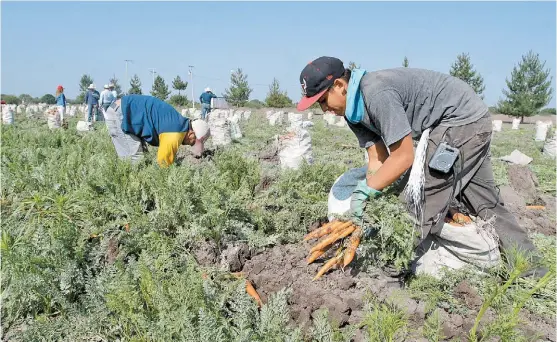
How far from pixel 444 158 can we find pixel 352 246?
69 cm

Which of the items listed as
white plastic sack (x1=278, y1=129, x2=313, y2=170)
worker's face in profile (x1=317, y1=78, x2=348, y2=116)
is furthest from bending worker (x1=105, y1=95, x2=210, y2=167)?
worker's face in profile (x1=317, y1=78, x2=348, y2=116)

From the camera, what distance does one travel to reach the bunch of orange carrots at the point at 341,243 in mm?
2428

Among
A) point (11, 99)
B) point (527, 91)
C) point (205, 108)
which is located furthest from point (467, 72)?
point (11, 99)

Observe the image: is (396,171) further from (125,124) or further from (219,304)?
(125,124)

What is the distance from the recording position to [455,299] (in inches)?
101

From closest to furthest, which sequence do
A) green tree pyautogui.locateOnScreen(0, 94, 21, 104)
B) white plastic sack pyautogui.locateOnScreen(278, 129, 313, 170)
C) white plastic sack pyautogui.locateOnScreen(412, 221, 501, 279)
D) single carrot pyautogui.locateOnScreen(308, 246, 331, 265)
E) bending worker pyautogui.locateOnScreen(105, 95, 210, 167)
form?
single carrot pyautogui.locateOnScreen(308, 246, 331, 265), white plastic sack pyautogui.locateOnScreen(412, 221, 501, 279), bending worker pyautogui.locateOnScreen(105, 95, 210, 167), white plastic sack pyautogui.locateOnScreen(278, 129, 313, 170), green tree pyautogui.locateOnScreen(0, 94, 21, 104)

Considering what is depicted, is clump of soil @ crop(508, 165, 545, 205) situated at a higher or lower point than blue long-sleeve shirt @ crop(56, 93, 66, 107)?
lower

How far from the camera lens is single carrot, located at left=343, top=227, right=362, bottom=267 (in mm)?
2402

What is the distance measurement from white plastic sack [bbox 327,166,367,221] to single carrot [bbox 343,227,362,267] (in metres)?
0.19

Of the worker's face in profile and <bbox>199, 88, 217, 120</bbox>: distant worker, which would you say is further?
<bbox>199, 88, 217, 120</bbox>: distant worker

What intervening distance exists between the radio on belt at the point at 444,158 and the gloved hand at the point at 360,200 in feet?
1.13

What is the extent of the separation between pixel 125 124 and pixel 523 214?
4.10 metres

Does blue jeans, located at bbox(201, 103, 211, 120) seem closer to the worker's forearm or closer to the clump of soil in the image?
the clump of soil

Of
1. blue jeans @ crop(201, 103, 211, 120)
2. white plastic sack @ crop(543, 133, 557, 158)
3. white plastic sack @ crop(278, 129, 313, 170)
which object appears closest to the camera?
white plastic sack @ crop(278, 129, 313, 170)
